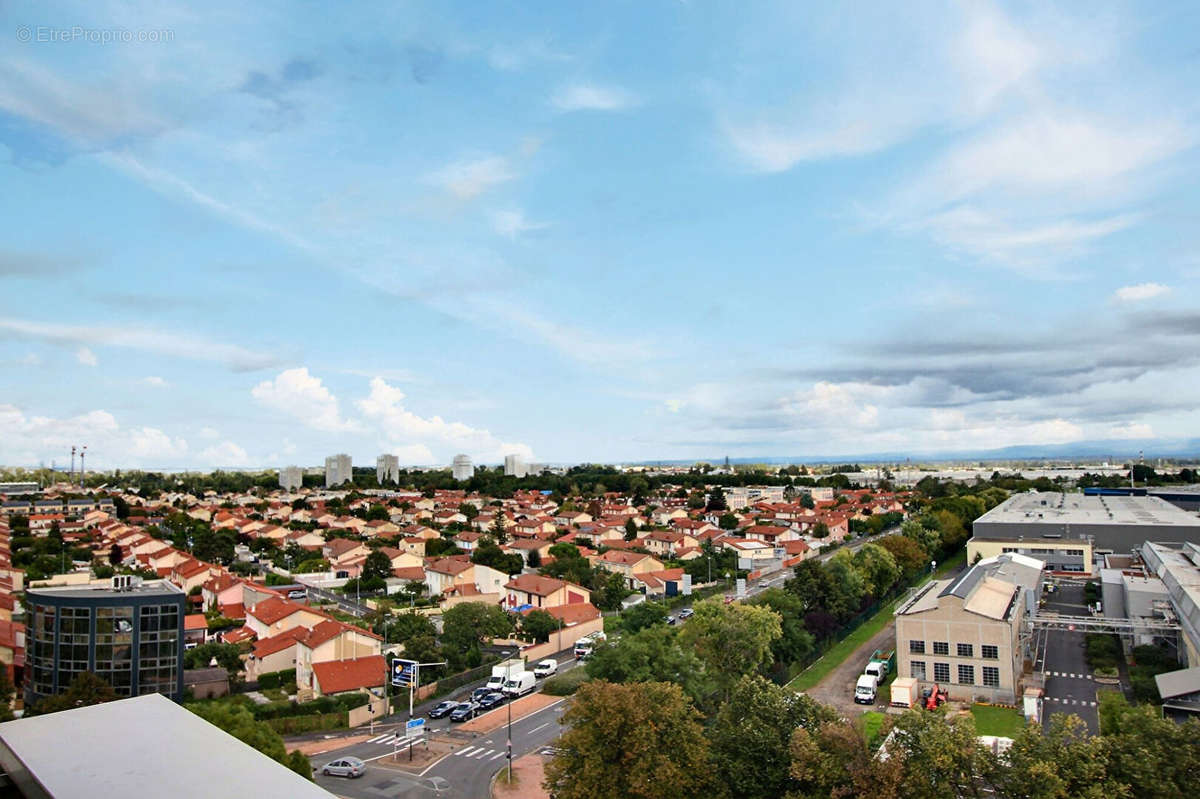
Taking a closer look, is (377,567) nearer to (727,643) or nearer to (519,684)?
(519,684)

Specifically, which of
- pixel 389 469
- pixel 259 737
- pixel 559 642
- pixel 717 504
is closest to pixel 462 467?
pixel 389 469

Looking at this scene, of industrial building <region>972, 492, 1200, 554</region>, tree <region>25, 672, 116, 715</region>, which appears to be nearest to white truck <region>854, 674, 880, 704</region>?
tree <region>25, 672, 116, 715</region>

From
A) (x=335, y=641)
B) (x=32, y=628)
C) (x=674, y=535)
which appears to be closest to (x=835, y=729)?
(x=335, y=641)

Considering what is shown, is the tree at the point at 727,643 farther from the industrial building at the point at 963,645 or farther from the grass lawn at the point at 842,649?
the industrial building at the point at 963,645

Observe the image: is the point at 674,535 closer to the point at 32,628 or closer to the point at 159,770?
the point at 32,628

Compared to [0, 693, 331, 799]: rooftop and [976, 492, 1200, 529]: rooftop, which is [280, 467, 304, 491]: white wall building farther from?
[0, 693, 331, 799]: rooftop
